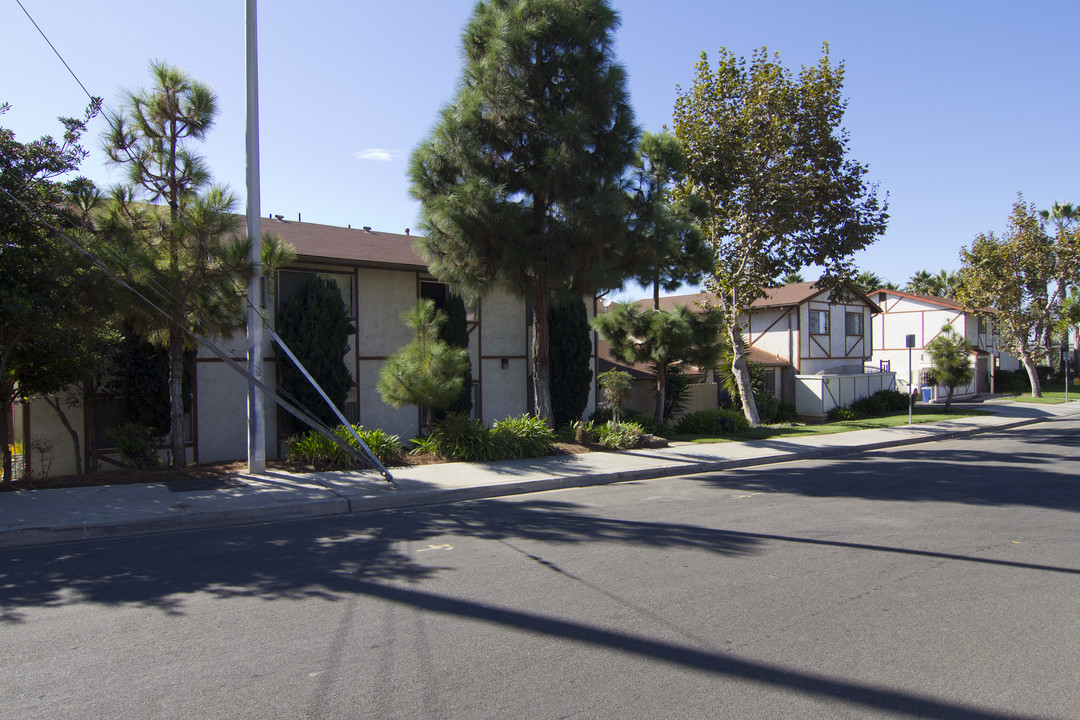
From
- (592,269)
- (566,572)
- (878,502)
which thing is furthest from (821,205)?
(566,572)

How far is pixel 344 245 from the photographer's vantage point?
60.0ft

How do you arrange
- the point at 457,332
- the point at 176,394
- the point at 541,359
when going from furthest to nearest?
the point at 457,332
the point at 541,359
the point at 176,394

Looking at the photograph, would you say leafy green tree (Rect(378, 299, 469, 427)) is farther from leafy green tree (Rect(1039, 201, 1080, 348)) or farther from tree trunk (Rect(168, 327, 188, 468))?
leafy green tree (Rect(1039, 201, 1080, 348))

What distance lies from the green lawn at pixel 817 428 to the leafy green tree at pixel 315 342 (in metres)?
8.96

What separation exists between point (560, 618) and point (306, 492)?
6.13 m

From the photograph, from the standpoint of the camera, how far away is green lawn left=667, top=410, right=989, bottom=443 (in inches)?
751

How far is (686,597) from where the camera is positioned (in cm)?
584

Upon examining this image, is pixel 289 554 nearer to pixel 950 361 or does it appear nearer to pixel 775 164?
pixel 775 164

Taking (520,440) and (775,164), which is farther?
(775,164)

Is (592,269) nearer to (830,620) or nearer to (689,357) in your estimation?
(689,357)

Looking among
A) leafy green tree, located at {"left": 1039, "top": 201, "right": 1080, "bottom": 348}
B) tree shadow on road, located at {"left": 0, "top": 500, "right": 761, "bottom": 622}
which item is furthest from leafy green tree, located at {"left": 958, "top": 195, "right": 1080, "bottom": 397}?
tree shadow on road, located at {"left": 0, "top": 500, "right": 761, "bottom": 622}

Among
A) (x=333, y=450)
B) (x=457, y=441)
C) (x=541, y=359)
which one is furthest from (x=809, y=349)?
(x=333, y=450)

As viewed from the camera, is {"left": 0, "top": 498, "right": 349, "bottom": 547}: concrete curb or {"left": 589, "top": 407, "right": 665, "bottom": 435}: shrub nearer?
{"left": 0, "top": 498, "right": 349, "bottom": 547}: concrete curb

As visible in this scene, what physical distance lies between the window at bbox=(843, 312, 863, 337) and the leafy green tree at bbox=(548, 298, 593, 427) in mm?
19250
